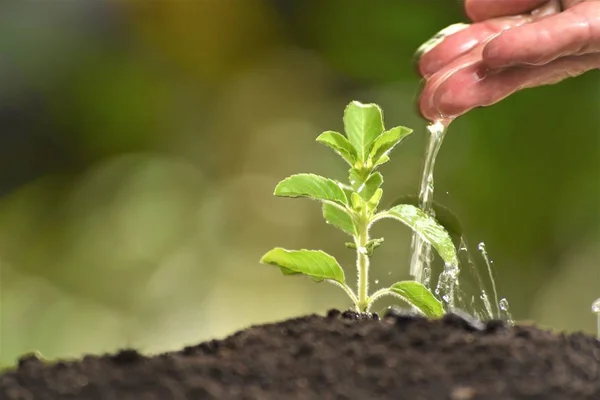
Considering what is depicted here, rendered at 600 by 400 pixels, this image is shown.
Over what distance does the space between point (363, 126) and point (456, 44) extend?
203 millimetres

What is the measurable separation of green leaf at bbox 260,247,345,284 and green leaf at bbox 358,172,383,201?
3.6 inches

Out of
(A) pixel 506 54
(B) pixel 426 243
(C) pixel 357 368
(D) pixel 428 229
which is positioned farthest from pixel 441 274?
(C) pixel 357 368

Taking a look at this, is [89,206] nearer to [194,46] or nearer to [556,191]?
[194,46]

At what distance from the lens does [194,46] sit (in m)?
1.44

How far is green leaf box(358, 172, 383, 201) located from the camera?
75 centimetres

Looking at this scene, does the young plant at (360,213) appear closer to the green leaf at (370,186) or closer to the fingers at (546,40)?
the green leaf at (370,186)

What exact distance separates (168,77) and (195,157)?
195mm

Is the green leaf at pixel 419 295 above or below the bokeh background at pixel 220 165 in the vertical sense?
below

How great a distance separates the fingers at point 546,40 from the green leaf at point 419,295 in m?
0.28

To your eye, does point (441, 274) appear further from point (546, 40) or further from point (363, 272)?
point (546, 40)

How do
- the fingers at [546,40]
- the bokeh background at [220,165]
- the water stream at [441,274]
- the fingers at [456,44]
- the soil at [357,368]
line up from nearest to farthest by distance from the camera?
the soil at [357,368], the fingers at [546,40], the fingers at [456,44], the water stream at [441,274], the bokeh background at [220,165]

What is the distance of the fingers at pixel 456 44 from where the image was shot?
835mm

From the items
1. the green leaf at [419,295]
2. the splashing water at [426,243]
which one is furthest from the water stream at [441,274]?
the green leaf at [419,295]

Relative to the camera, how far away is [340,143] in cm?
74
